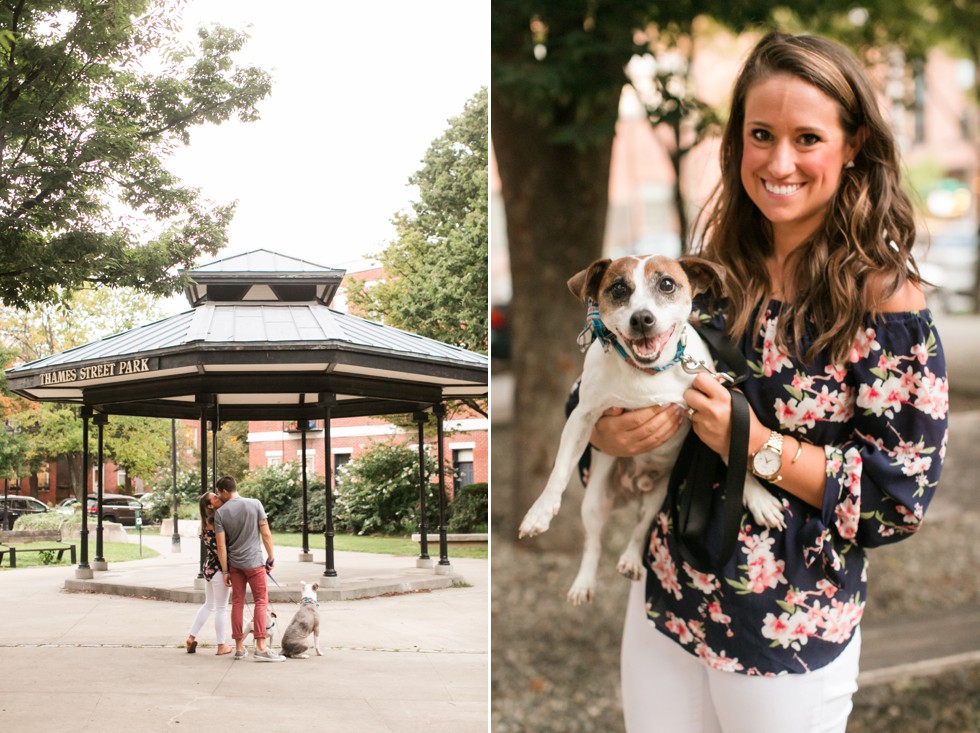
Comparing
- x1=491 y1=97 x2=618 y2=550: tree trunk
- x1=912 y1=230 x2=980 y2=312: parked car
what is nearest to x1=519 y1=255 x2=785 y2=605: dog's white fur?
x1=491 y1=97 x2=618 y2=550: tree trunk

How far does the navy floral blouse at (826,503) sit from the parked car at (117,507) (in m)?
1.86

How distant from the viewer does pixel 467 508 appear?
3.44 meters

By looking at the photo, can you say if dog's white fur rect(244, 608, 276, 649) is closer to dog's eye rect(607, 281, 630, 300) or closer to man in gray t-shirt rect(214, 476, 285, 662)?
man in gray t-shirt rect(214, 476, 285, 662)

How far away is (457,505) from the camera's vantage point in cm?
344

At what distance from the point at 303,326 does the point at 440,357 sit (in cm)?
50

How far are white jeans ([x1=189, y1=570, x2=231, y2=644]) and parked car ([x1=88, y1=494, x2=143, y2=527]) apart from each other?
0.31 metres

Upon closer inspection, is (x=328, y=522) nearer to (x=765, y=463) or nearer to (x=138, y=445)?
(x=138, y=445)

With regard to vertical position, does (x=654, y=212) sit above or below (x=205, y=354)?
above

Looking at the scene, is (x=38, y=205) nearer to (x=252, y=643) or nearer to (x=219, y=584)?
(x=219, y=584)

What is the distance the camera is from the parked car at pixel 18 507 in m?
2.99

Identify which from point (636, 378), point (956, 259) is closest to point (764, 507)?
point (636, 378)

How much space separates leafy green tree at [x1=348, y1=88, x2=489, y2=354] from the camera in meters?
3.35

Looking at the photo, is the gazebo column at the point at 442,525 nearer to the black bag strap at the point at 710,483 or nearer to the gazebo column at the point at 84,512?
the gazebo column at the point at 84,512

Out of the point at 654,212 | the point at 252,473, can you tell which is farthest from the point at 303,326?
the point at 654,212
